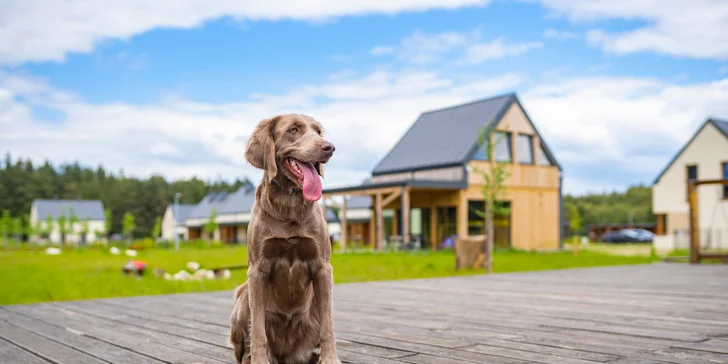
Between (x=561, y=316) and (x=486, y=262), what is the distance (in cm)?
774

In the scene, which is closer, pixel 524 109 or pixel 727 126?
pixel 524 109

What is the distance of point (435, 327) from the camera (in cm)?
493

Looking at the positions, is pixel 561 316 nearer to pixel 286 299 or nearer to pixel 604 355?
pixel 604 355

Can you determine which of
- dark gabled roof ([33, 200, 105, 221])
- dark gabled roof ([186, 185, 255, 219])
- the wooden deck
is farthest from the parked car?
dark gabled roof ([33, 200, 105, 221])

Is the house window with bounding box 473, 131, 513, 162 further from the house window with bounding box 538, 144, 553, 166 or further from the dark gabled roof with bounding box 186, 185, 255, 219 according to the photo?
the dark gabled roof with bounding box 186, 185, 255, 219

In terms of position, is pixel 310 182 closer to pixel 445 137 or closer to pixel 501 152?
pixel 501 152

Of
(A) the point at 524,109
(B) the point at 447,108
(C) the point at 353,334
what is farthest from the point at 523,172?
(C) the point at 353,334

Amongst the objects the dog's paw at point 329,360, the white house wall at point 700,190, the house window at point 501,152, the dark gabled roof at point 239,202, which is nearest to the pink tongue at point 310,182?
the dog's paw at point 329,360

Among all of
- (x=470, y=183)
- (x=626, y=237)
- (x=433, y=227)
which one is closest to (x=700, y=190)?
(x=470, y=183)

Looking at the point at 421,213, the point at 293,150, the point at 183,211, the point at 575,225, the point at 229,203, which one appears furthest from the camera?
the point at 183,211

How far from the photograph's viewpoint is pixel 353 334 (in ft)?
15.1

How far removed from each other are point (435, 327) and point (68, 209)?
81412 millimetres

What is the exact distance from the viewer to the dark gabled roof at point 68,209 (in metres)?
76.4

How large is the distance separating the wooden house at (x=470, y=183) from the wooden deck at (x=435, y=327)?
17.2m
